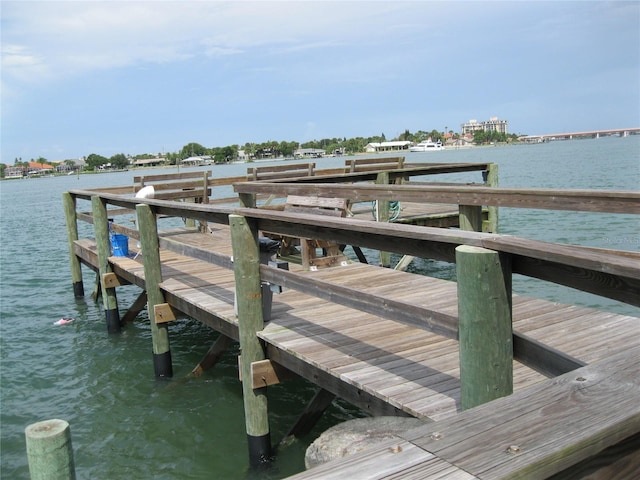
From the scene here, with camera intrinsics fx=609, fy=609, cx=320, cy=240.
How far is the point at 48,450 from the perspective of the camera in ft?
8.63

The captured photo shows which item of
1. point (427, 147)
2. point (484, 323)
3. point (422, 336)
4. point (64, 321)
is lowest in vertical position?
point (64, 321)

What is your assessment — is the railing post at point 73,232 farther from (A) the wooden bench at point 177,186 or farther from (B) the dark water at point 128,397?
(A) the wooden bench at point 177,186

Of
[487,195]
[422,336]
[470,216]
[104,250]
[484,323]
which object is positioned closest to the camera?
[484,323]

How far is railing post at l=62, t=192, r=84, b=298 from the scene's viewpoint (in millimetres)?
11875

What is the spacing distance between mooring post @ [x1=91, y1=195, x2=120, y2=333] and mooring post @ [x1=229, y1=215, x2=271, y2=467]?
5.36 m

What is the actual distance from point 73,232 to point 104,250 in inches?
131

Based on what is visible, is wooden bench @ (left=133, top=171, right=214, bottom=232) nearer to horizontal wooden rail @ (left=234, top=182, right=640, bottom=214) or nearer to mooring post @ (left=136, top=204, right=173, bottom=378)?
mooring post @ (left=136, top=204, right=173, bottom=378)

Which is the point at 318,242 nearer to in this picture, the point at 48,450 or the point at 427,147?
the point at 48,450

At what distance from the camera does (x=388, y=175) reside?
34.1ft

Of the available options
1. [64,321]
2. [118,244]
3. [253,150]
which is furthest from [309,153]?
[118,244]

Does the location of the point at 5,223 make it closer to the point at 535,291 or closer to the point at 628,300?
the point at 535,291

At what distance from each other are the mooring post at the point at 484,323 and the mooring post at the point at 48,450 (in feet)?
5.78

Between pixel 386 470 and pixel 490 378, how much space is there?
1.62 meters

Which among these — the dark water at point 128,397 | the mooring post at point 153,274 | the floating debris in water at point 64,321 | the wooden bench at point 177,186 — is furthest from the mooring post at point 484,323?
the floating debris in water at point 64,321
